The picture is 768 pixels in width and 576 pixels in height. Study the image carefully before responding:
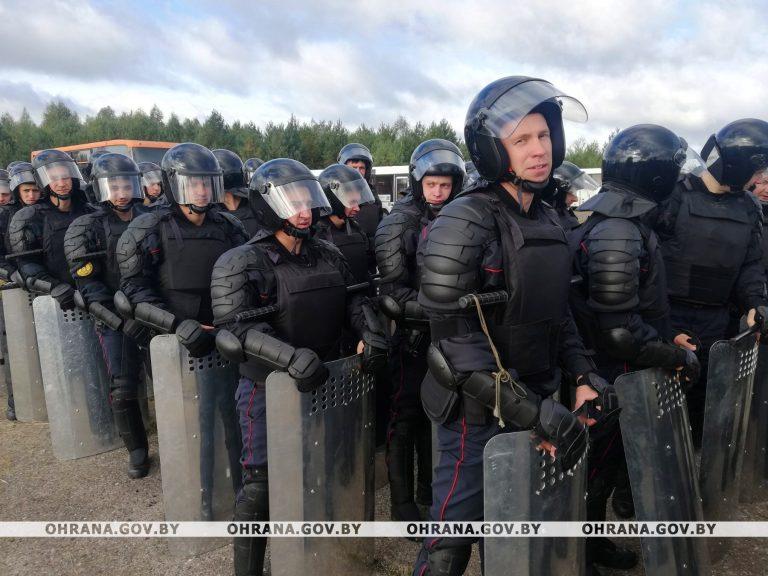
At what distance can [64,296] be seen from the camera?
414 cm

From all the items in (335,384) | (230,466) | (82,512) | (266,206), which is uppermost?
(266,206)

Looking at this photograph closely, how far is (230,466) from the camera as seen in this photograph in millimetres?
3238

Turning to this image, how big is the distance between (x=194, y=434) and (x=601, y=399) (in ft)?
6.98

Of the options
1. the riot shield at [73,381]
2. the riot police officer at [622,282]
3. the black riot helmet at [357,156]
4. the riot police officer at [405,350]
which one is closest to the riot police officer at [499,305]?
the riot police officer at [622,282]

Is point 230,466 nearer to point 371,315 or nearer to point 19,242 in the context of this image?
point 371,315

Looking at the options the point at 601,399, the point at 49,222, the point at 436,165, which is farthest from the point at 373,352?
the point at 49,222

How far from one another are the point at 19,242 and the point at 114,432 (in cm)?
193

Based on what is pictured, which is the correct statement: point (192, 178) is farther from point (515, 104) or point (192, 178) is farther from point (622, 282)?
point (622, 282)

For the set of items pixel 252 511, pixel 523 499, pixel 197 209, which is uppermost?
pixel 197 209

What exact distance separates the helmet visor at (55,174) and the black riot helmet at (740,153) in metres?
5.15

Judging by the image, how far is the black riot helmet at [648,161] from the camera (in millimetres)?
2785

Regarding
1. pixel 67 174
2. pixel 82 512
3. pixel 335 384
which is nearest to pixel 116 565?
pixel 82 512

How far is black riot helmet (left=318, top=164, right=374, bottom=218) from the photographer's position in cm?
414

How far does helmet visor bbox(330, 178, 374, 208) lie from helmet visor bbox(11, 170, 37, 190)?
11.5 ft
